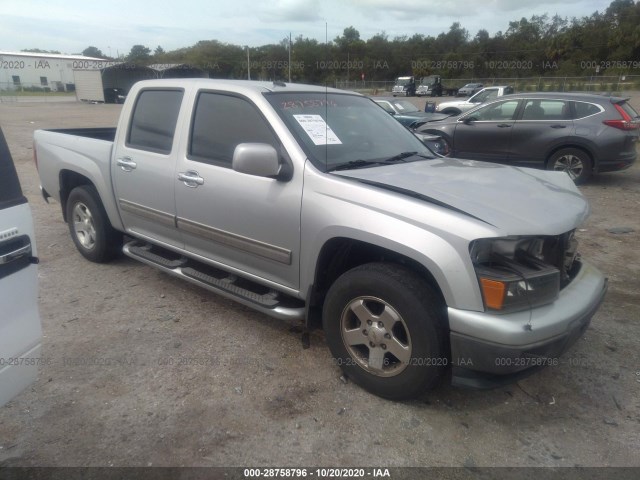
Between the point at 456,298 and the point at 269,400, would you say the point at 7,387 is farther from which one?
the point at 456,298

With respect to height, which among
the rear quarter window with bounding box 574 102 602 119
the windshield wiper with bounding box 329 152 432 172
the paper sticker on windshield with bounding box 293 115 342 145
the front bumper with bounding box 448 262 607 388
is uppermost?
→ the paper sticker on windshield with bounding box 293 115 342 145

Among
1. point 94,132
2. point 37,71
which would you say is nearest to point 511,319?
point 94,132

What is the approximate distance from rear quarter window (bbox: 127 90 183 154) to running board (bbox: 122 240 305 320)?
0.93m

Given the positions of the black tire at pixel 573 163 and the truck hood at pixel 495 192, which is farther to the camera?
the black tire at pixel 573 163

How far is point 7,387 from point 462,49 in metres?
65.7

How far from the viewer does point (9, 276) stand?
6.55ft

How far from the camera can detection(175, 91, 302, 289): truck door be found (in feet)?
10.5

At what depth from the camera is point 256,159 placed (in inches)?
118

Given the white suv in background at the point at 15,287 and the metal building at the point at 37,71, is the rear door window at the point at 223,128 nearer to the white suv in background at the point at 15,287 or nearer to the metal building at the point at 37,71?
the white suv in background at the point at 15,287

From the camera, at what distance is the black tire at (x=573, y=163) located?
8.87 meters

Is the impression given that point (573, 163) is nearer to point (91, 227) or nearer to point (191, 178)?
point (191, 178)

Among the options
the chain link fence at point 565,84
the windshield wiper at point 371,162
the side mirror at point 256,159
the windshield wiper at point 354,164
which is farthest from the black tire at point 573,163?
the chain link fence at point 565,84

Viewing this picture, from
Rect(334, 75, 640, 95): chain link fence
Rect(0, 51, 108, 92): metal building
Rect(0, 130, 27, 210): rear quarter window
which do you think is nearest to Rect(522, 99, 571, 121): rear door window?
Rect(0, 130, 27, 210): rear quarter window

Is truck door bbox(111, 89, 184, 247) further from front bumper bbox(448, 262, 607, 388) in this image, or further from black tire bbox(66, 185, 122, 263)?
front bumper bbox(448, 262, 607, 388)
